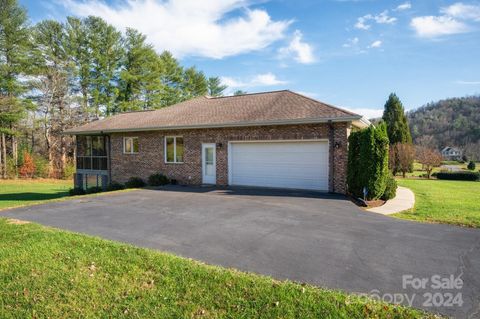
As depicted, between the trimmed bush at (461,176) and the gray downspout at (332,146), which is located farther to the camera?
the trimmed bush at (461,176)

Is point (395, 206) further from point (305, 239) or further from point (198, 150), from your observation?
point (198, 150)

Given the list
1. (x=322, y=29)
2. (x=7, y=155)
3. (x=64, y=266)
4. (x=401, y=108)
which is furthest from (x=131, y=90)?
(x=64, y=266)

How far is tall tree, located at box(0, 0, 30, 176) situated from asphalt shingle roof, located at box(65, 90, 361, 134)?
39.8ft

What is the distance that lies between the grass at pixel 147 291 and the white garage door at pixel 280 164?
28.2 feet

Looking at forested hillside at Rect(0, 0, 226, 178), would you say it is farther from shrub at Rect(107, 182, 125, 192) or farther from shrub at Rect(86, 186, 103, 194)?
shrub at Rect(107, 182, 125, 192)

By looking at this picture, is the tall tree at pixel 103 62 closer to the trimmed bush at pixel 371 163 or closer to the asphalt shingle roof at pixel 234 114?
the asphalt shingle roof at pixel 234 114

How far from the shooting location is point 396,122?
30.7 meters

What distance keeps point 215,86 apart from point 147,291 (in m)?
44.1

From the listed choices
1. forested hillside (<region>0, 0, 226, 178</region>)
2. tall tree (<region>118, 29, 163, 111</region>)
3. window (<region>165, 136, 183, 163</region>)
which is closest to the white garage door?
window (<region>165, 136, 183, 163</region>)

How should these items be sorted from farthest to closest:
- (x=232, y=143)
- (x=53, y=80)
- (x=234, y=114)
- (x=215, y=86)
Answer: (x=215, y=86) → (x=53, y=80) → (x=234, y=114) → (x=232, y=143)

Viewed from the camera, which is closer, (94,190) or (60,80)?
(94,190)

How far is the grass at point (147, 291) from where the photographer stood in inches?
137

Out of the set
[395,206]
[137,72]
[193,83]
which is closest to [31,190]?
[137,72]

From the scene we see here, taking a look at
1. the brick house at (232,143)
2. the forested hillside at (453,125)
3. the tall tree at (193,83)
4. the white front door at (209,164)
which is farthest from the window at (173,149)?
the forested hillside at (453,125)
